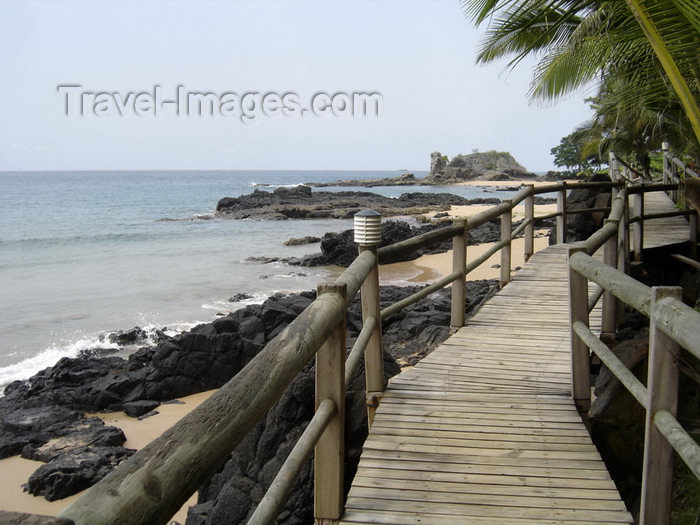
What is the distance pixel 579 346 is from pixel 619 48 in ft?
15.1

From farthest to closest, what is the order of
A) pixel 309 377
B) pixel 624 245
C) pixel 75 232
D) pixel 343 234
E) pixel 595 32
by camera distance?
pixel 75 232 < pixel 343 234 < pixel 595 32 < pixel 624 245 < pixel 309 377

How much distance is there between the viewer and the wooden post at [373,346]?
3.59 metres

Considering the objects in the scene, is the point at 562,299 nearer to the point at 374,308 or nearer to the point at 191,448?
the point at 374,308

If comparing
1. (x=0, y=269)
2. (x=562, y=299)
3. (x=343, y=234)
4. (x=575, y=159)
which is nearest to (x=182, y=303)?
(x=343, y=234)

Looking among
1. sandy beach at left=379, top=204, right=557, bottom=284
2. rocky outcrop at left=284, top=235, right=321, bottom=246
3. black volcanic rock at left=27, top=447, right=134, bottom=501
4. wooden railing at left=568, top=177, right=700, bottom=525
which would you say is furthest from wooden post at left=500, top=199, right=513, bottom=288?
rocky outcrop at left=284, top=235, right=321, bottom=246

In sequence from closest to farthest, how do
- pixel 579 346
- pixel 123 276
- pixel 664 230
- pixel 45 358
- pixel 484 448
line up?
pixel 484 448
pixel 579 346
pixel 664 230
pixel 45 358
pixel 123 276

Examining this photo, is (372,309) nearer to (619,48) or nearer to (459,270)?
(459,270)

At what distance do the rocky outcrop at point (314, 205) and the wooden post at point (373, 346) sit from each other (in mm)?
35374

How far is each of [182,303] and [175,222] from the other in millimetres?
25785

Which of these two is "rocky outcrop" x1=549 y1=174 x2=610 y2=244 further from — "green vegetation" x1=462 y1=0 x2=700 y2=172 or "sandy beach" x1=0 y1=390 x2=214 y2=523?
"sandy beach" x1=0 y1=390 x2=214 y2=523

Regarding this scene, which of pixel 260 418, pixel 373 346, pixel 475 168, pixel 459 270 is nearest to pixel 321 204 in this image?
pixel 459 270

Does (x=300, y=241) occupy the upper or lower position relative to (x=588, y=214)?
lower

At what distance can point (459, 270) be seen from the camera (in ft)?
17.8

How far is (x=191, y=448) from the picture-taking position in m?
1.12
